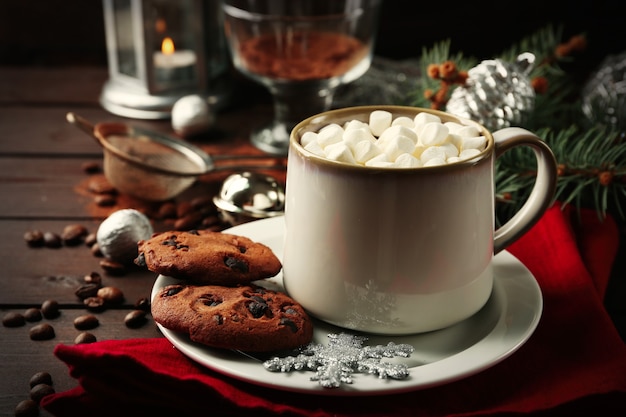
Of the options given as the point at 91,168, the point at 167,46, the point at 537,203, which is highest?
the point at 537,203

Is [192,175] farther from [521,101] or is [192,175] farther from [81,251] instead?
[521,101]

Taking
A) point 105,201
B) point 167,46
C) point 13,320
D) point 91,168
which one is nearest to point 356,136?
point 13,320

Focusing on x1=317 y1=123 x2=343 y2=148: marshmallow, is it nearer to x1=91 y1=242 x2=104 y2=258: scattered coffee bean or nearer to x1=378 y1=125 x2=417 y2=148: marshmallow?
x1=378 y1=125 x2=417 y2=148: marshmallow

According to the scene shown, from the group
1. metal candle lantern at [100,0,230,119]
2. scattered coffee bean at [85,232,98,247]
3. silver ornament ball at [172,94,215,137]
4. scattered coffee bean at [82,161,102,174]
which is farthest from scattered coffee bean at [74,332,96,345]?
metal candle lantern at [100,0,230,119]

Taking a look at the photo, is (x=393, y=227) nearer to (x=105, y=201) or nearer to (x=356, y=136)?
(x=356, y=136)

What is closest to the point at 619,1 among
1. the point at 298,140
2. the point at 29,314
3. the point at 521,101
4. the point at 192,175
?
the point at 521,101

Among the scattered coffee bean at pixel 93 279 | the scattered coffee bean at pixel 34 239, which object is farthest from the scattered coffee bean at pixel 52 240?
the scattered coffee bean at pixel 93 279

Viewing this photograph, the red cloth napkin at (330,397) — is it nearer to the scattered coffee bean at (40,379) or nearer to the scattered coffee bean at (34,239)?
the scattered coffee bean at (40,379)
